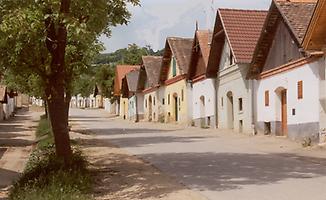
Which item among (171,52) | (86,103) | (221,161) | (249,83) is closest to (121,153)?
(221,161)

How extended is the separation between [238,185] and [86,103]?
11329cm

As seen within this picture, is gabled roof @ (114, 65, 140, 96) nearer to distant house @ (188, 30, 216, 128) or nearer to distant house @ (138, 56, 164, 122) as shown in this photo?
distant house @ (138, 56, 164, 122)

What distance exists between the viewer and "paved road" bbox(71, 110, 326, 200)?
1091 centimetres

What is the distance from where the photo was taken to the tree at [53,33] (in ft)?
34.9

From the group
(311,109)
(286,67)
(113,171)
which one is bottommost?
(113,171)

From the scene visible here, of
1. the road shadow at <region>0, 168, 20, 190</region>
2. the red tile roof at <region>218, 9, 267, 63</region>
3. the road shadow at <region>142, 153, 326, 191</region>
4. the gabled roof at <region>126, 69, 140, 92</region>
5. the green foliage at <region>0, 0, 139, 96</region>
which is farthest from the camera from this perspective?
the gabled roof at <region>126, 69, 140, 92</region>

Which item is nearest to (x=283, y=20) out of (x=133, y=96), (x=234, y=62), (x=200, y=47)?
(x=234, y=62)

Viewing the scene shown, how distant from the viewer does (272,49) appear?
25875 millimetres

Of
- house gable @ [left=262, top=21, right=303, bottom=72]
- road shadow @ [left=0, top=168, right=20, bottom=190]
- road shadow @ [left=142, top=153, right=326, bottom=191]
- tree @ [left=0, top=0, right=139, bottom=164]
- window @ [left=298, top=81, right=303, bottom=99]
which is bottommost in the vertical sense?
road shadow @ [left=0, top=168, right=20, bottom=190]

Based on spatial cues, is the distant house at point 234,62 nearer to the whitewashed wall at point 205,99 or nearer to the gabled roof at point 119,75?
the whitewashed wall at point 205,99

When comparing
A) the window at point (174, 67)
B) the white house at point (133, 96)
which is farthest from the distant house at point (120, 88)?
the window at point (174, 67)

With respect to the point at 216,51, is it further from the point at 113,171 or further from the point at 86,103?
the point at 86,103

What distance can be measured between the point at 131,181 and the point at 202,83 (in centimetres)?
2465

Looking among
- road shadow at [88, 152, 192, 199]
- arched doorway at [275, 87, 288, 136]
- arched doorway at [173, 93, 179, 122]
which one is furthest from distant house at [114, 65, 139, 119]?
road shadow at [88, 152, 192, 199]
